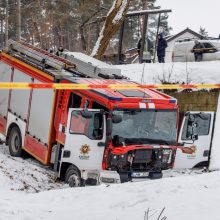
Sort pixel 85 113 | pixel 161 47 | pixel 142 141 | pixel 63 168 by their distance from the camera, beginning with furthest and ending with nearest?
1. pixel 161 47
2. pixel 63 168
3. pixel 142 141
4. pixel 85 113

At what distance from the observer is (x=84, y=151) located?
9859 millimetres

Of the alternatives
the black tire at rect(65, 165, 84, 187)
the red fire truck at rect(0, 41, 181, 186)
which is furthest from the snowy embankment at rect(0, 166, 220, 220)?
the black tire at rect(65, 165, 84, 187)

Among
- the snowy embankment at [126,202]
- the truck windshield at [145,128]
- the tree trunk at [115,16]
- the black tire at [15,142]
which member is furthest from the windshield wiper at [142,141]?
the tree trunk at [115,16]

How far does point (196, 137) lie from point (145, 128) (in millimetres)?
1558

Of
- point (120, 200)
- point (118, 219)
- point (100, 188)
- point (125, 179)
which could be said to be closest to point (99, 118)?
point (125, 179)

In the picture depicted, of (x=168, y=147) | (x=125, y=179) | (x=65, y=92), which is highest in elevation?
(x=65, y=92)

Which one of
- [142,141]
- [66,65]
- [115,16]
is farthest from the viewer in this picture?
[115,16]

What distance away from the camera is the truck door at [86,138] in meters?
9.72

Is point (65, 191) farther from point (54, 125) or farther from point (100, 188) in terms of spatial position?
point (54, 125)

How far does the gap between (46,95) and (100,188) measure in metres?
4.55

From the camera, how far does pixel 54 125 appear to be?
1141 centimetres

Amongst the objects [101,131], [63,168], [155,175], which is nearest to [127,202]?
[101,131]

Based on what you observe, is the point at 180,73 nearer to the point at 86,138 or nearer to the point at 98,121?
the point at 98,121

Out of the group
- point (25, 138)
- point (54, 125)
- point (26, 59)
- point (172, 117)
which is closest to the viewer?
point (172, 117)
